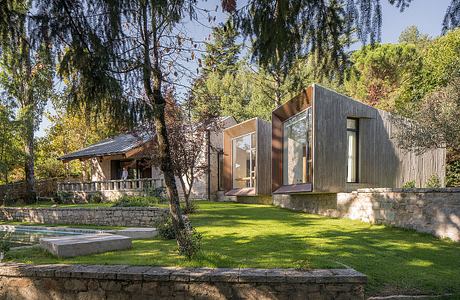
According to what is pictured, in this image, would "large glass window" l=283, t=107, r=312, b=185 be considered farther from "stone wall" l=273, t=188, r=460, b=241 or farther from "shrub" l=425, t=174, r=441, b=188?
"shrub" l=425, t=174, r=441, b=188

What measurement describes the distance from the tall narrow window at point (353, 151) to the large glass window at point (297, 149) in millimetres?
1515

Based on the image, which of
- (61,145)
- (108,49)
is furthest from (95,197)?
(108,49)

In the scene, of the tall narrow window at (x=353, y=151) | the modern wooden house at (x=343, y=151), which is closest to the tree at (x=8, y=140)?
the modern wooden house at (x=343, y=151)

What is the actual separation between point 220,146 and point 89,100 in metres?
19.8

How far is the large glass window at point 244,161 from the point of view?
762 inches

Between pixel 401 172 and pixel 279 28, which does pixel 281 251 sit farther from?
pixel 401 172

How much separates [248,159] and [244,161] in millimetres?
423

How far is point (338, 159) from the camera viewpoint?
13195mm

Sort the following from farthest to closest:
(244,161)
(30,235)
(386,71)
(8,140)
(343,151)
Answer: (386,71), (8,140), (244,161), (343,151), (30,235)

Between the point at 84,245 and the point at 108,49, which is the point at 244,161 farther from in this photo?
the point at 108,49

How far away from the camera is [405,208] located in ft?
34.0

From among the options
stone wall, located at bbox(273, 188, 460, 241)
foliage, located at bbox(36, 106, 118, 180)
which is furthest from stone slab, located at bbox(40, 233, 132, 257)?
foliage, located at bbox(36, 106, 118, 180)

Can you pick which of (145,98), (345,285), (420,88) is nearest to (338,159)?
(345,285)

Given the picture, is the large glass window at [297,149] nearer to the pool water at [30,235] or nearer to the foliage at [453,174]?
the pool water at [30,235]
